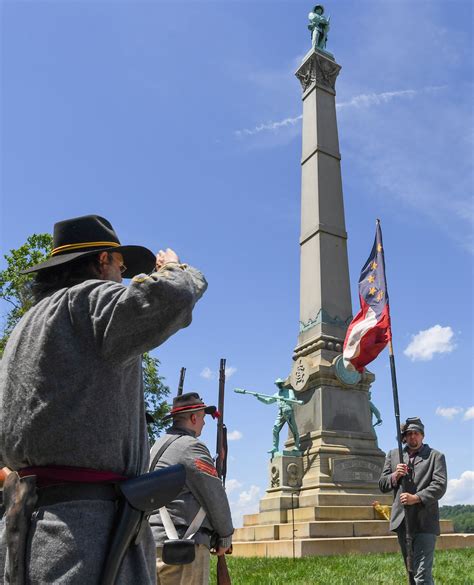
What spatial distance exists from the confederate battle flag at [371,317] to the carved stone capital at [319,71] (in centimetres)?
1192

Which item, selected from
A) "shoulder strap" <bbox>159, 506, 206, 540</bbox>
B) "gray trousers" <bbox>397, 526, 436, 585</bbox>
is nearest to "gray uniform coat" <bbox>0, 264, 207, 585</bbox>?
"shoulder strap" <bbox>159, 506, 206, 540</bbox>

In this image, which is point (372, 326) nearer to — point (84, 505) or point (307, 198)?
point (84, 505)

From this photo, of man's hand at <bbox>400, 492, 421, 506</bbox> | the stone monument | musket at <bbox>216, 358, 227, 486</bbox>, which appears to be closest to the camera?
man's hand at <bbox>400, 492, 421, 506</bbox>

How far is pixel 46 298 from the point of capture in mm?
2166

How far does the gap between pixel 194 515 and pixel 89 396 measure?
2178mm

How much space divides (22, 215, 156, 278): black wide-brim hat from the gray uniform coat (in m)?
0.27

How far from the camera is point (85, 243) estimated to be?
2307 mm

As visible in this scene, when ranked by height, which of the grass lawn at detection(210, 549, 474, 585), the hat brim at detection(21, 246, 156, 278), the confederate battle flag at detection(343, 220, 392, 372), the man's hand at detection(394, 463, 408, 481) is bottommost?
the grass lawn at detection(210, 549, 474, 585)

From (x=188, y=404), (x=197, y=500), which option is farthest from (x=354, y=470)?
(x=197, y=500)

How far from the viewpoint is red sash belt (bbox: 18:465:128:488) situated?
185cm

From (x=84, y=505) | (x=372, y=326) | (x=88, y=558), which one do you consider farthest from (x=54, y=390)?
(x=372, y=326)

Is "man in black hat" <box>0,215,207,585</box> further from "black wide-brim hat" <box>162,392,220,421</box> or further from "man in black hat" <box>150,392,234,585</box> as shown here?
"black wide-brim hat" <box>162,392,220,421</box>

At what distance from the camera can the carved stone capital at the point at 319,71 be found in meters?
18.5

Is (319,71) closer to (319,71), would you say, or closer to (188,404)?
(319,71)
